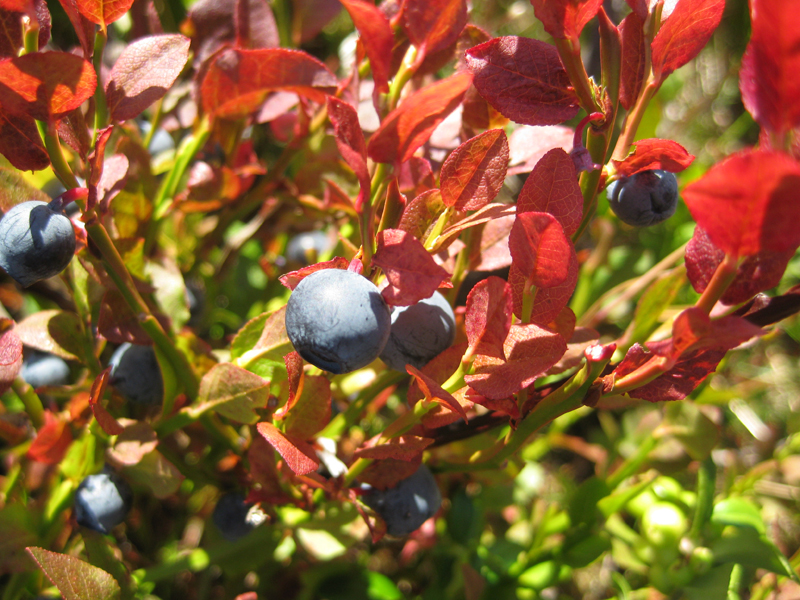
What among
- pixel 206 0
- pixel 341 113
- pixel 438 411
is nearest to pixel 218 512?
pixel 438 411

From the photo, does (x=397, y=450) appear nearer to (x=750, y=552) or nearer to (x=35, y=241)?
(x=35, y=241)

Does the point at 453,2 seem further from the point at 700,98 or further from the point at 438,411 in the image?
the point at 700,98

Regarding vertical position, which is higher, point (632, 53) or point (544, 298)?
point (632, 53)

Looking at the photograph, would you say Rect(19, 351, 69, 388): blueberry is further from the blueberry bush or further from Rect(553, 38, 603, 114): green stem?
Rect(553, 38, 603, 114): green stem

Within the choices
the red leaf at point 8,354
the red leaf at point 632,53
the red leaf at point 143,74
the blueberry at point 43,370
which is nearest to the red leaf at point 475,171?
the red leaf at point 632,53

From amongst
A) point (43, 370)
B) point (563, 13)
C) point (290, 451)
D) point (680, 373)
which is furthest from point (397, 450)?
point (43, 370)

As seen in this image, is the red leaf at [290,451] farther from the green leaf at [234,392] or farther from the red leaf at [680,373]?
the red leaf at [680,373]

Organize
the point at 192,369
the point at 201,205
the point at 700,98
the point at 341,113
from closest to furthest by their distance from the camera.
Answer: the point at 341,113 < the point at 192,369 < the point at 201,205 < the point at 700,98
